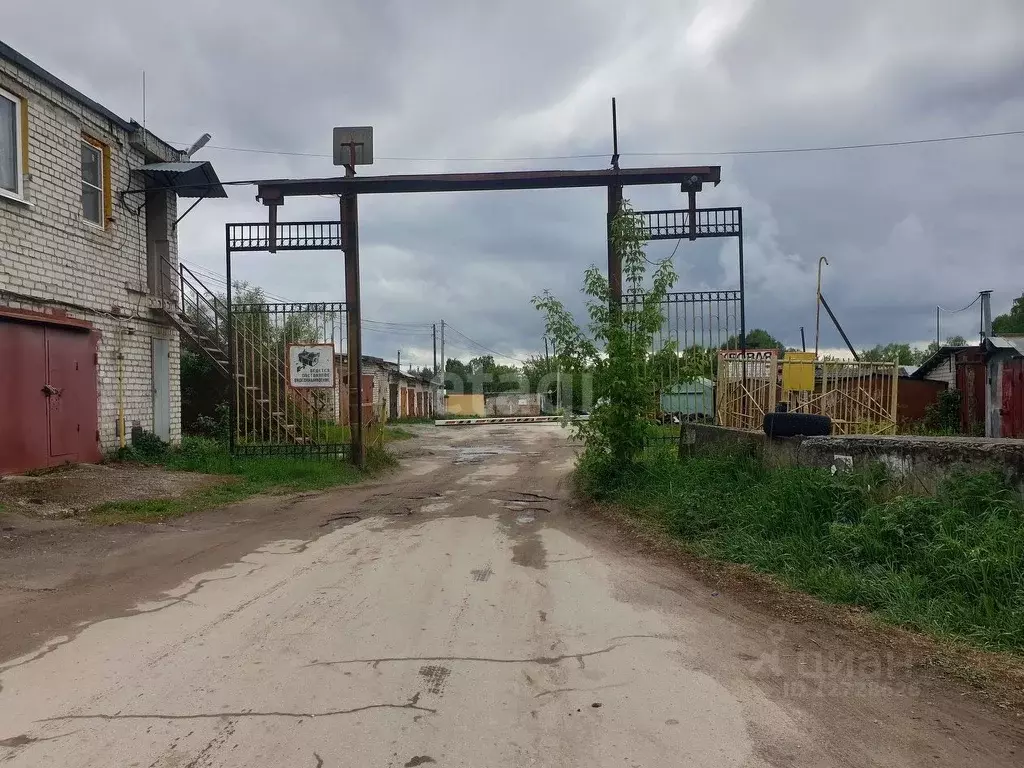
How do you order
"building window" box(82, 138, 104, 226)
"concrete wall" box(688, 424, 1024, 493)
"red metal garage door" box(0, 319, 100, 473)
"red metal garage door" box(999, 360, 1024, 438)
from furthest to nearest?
"red metal garage door" box(999, 360, 1024, 438) → "building window" box(82, 138, 104, 226) → "red metal garage door" box(0, 319, 100, 473) → "concrete wall" box(688, 424, 1024, 493)

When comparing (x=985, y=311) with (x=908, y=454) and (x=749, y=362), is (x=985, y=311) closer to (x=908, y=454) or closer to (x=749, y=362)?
(x=749, y=362)

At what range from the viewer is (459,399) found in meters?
60.5

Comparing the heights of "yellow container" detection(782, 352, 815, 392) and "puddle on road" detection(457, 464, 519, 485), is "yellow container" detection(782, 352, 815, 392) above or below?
above

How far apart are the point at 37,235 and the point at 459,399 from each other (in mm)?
49568

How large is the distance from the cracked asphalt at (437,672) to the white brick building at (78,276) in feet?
17.1

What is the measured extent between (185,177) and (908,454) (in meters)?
14.1

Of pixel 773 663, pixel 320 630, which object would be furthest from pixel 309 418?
pixel 773 663

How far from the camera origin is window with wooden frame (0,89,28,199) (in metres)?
10.6

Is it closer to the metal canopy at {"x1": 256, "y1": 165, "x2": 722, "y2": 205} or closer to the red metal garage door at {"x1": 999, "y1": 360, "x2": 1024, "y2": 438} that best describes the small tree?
the metal canopy at {"x1": 256, "y1": 165, "x2": 722, "y2": 205}

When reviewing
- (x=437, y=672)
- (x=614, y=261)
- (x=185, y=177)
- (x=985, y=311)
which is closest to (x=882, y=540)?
(x=437, y=672)

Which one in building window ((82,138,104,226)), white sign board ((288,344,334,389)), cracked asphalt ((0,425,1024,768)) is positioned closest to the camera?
cracked asphalt ((0,425,1024,768))

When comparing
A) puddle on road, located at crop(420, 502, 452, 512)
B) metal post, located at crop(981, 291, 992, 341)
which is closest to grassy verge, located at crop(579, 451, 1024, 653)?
puddle on road, located at crop(420, 502, 452, 512)

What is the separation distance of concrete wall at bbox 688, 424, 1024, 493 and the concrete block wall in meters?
11.0

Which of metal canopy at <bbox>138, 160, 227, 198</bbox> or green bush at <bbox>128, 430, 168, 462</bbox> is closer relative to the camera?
green bush at <bbox>128, 430, 168, 462</bbox>
